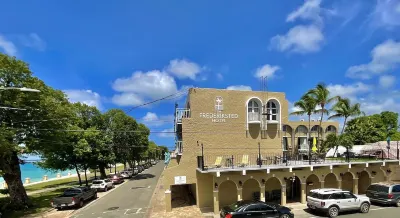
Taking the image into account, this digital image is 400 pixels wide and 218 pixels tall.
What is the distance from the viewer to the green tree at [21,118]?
21250 millimetres

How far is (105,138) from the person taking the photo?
132ft

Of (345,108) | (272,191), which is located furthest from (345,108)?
(272,191)

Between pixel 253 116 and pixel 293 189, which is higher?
pixel 253 116

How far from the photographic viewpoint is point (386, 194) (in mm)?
20422

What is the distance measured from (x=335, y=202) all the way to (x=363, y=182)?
10581 millimetres

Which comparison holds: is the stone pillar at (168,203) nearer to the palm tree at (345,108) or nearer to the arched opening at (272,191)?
the arched opening at (272,191)

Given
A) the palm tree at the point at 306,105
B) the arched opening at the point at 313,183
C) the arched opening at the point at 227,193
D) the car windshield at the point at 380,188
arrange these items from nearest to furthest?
the car windshield at the point at 380,188 → the arched opening at the point at 227,193 → the arched opening at the point at 313,183 → the palm tree at the point at 306,105

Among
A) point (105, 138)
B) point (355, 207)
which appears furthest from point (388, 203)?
point (105, 138)

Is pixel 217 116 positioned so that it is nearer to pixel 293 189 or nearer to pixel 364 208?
pixel 293 189

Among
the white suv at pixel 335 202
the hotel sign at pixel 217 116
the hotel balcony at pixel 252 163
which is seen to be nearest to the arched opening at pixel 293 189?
the hotel balcony at pixel 252 163

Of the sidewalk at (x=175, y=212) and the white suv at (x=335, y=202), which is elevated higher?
the white suv at (x=335, y=202)

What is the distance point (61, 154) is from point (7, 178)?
1123cm

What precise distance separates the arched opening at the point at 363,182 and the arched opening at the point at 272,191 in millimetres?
9239

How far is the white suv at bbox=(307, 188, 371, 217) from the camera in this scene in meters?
18.1
